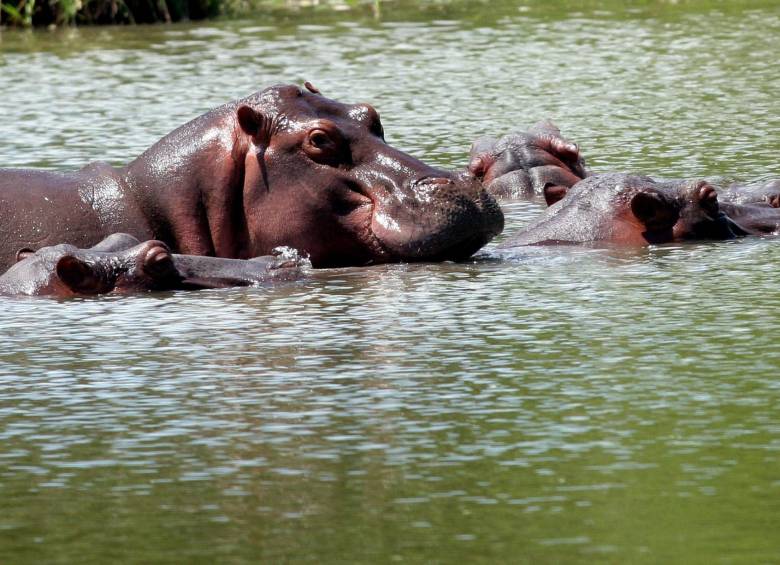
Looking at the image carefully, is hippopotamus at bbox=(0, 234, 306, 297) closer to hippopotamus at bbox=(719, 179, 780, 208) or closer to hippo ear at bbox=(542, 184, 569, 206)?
hippo ear at bbox=(542, 184, 569, 206)

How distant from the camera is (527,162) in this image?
31.0 ft

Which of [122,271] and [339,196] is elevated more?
[339,196]

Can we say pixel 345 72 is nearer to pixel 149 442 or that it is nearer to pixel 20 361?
pixel 20 361

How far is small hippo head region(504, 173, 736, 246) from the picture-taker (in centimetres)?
707

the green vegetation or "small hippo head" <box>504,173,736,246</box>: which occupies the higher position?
"small hippo head" <box>504,173,736,246</box>

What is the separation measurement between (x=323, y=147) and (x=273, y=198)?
10.2 inches

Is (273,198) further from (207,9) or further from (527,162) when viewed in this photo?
(207,9)

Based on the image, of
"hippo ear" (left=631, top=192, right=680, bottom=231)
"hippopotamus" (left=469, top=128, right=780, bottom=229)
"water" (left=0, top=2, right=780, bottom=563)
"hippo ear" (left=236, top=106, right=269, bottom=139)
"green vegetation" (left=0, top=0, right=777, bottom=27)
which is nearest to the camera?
"water" (left=0, top=2, right=780, bottom=563)

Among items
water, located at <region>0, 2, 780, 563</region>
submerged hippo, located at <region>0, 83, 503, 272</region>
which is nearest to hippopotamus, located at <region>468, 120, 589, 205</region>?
water, located at <region>0, 2, 780, 563</region>

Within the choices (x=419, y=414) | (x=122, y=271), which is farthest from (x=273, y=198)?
(x=419, y=414)

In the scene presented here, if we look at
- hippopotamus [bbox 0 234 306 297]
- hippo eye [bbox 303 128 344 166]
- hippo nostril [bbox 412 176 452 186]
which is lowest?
hippopotamus [bbox 0 234 306 297]

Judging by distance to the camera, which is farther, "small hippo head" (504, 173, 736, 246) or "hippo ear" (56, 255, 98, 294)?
"small hippo head" (504, 173, 736, 246)

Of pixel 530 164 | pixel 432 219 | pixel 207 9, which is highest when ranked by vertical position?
pixel 432 219

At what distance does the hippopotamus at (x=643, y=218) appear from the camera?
707cm
